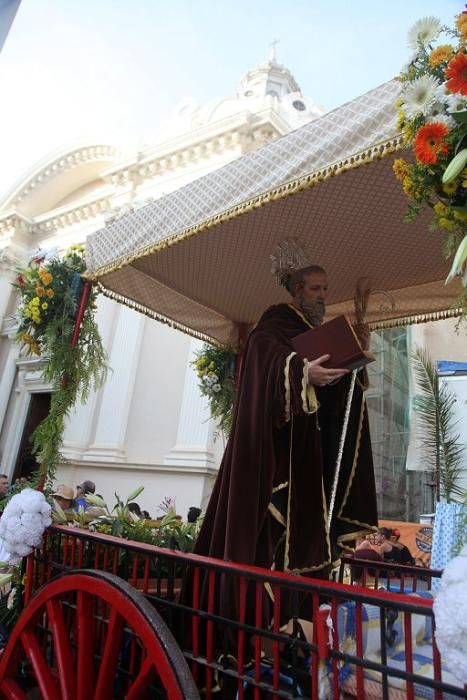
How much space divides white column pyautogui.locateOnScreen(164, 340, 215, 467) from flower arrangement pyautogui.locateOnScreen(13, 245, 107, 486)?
202 inches

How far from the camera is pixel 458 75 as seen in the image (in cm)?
130

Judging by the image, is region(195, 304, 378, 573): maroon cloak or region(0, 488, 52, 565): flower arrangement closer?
region(195, 304, 378, 573): maroon cloak

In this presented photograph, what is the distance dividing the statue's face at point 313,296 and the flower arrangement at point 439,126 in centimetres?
103

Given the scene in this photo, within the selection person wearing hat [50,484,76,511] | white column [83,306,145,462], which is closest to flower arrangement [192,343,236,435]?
person wearing hat [50,484,76,511]

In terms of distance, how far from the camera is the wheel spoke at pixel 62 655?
1.70 meters

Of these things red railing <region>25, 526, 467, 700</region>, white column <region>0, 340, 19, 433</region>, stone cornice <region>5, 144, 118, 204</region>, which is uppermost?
stone cornice <region>5, 144, 118, 204</region>

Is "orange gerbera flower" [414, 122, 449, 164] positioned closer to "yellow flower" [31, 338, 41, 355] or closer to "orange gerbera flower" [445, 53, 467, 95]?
"orange gerbera flower" [445, 53, 467, 95]

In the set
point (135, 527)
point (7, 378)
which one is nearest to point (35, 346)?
point (135, 527)

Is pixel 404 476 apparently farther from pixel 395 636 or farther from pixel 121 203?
pixel 395 636

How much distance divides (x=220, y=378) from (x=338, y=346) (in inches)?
117

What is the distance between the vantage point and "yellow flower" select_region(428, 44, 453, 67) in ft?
4.75

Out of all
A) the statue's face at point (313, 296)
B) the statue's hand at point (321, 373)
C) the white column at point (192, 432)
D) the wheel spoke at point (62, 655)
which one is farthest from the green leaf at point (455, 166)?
the white column at point (192, 432)

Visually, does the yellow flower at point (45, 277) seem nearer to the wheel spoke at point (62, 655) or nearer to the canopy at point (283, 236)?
the canopy at point (283, 236)

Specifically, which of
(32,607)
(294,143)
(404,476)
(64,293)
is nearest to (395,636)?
(32,607)
